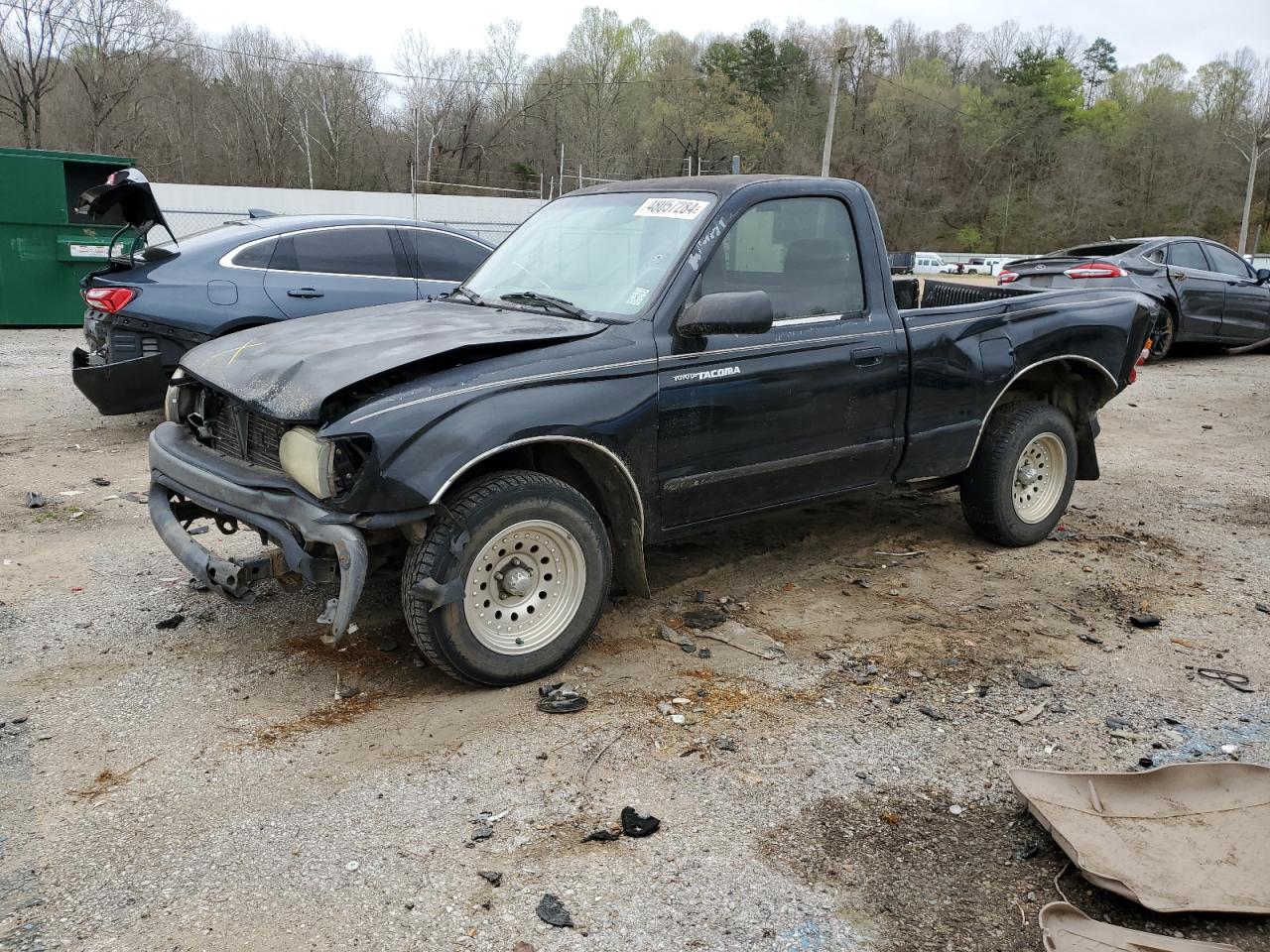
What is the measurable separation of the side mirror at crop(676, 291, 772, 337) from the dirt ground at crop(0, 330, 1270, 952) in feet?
4.65

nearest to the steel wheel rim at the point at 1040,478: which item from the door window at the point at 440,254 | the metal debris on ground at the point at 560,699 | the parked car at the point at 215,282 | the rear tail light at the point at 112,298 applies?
the metal debris on ground at the point at 560,699

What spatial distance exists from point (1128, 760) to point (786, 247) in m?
2.64

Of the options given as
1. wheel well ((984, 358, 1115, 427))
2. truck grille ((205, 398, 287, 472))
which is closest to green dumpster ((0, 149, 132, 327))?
truck grille ((205, 398, 287, 472))

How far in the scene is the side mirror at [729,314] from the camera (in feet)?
13.3

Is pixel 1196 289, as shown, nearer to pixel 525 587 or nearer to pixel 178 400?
pixel 525 587

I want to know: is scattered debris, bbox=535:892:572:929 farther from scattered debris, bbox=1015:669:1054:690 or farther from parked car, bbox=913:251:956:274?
parked car, bbox=913:251:956:274

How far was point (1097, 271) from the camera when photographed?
13008 millimetres

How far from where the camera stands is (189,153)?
2080 inches

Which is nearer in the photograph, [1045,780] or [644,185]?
[1045,780]

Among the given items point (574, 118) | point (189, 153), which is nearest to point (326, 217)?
point (189, 153)

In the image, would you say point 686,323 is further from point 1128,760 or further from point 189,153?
point 189,153

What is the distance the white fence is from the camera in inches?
819

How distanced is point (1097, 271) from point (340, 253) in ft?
32.0

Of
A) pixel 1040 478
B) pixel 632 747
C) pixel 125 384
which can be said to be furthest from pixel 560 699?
pixel 125 384
